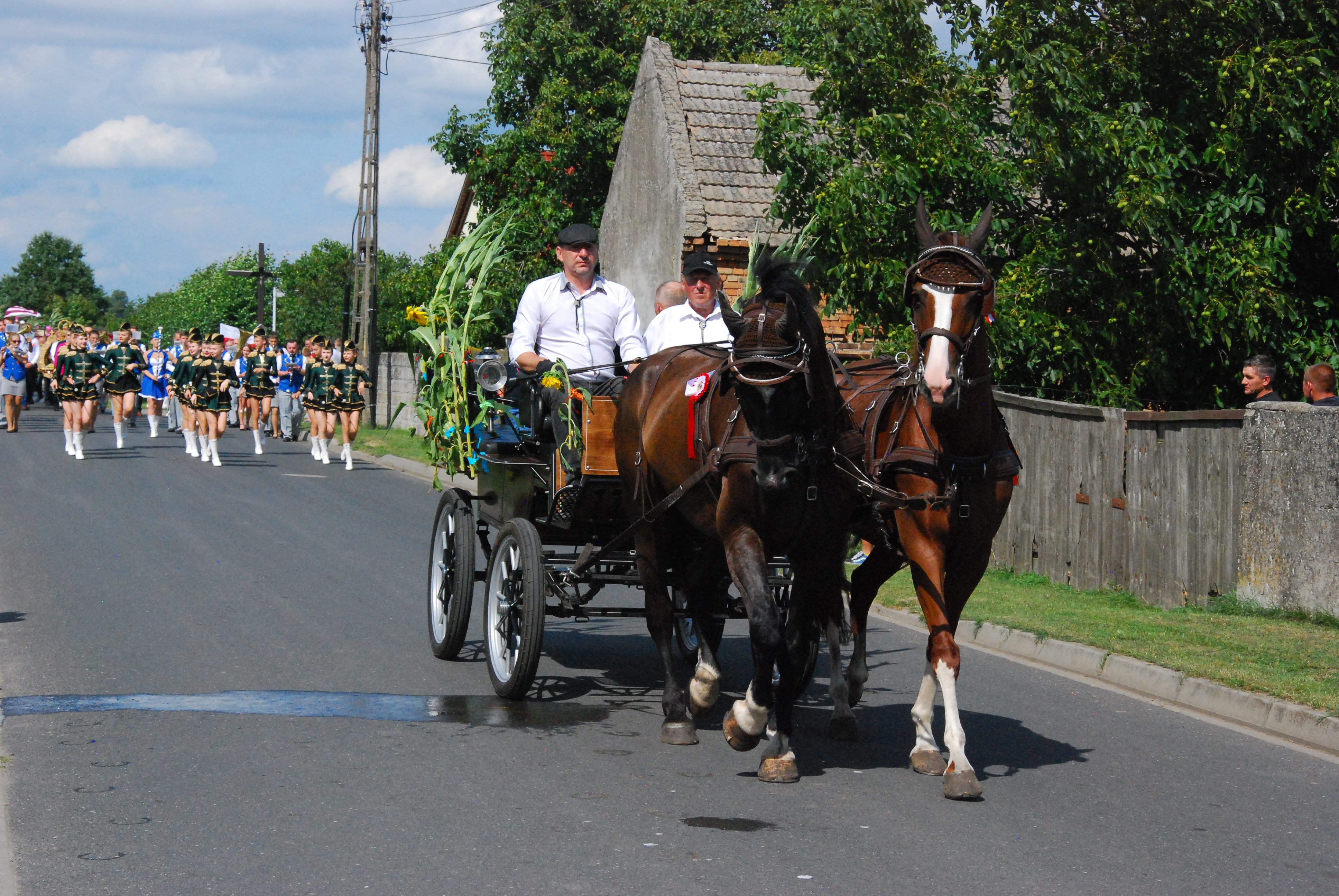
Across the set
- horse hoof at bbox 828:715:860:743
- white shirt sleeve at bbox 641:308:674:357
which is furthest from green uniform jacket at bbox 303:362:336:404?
horse hoof at bbox 828:715:860:743

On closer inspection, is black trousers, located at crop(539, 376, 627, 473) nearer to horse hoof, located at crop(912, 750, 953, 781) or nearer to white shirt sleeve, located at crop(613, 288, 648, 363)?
white shirt sleeve, located at crop(613, 288, 648, 363)

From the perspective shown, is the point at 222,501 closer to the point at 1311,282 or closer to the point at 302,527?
the point at 302,527

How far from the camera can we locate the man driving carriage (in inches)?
340

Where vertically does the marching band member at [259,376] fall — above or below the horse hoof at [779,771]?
above

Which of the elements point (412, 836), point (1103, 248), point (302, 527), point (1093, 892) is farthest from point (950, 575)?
point (302, 527)

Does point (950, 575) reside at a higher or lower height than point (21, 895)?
higher

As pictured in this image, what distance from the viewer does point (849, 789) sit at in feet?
20.5

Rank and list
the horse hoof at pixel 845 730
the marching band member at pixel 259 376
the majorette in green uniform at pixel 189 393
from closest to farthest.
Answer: the horse hoof at pixel 845 730 → the majorette in green uniform at pixel 189 393 → the marching band member at pixel 259 376

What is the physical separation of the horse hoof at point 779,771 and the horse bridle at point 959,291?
1726 mm

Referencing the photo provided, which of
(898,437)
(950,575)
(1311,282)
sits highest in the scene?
(1311,282)

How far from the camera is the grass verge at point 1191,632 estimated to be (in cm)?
845

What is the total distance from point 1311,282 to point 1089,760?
8.14 m

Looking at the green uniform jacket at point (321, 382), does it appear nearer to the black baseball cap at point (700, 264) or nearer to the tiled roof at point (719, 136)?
the tiled roof at point (719, 136)

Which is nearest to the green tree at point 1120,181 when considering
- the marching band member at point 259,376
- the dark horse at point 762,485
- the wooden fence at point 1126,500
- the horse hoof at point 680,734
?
the wooden fence at point 1126,500
